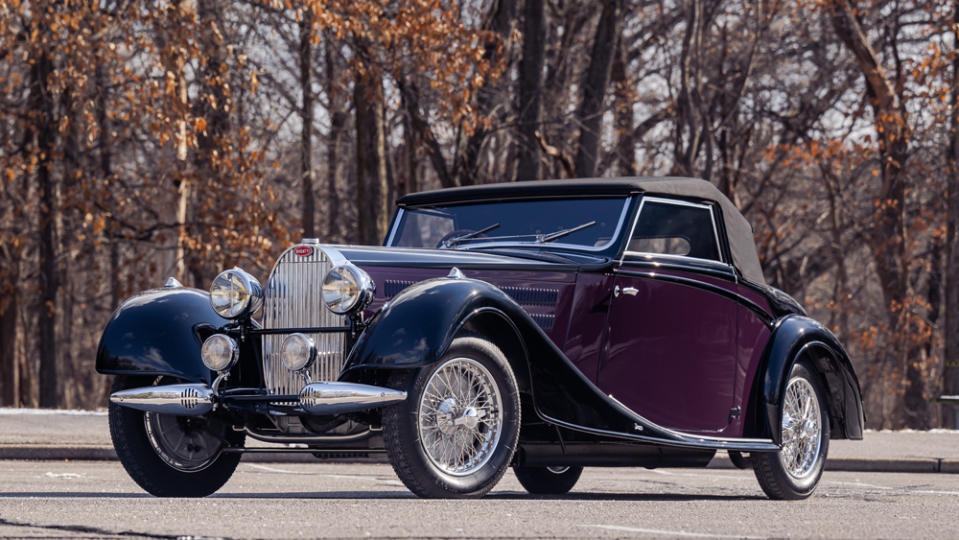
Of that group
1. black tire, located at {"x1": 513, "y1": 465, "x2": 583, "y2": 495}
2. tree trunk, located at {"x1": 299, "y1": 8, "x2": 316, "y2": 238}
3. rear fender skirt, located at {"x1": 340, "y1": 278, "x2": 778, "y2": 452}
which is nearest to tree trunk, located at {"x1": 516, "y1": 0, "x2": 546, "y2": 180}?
tree trunk, located at {"x1": 299, "y1": 8, "x2": 316, "y2": 238}

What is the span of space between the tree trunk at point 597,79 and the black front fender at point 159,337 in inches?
509

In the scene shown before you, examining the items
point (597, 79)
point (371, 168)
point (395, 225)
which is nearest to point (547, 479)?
point (395, 225)

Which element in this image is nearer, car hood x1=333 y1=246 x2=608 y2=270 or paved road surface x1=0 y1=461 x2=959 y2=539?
paved road surface x1=0 y1=461 x2=959 y2=539

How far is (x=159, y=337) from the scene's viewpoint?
7594mm

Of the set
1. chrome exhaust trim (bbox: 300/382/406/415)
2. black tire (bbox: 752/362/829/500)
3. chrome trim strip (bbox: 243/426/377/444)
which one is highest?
chrome exhaust trim (bbox: 300/382/406/415)

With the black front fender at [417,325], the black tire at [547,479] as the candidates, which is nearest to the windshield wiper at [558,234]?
the black front fender at [417,325]

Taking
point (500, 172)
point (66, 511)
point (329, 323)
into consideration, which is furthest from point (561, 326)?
point (500, 172)

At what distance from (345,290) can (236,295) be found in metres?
0.70

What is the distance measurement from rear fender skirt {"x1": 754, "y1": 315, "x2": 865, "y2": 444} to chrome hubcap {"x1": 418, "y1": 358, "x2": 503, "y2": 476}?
2417 mm

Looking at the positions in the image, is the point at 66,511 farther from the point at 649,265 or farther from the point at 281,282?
the point at 649,265

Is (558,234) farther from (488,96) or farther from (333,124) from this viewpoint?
(333,124)

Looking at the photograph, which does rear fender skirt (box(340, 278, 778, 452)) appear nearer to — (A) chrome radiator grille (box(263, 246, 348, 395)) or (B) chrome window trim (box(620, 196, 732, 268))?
(A) chrome radiator grille (box(263, 246, 348, 395))

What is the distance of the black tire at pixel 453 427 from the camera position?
6.57 meters

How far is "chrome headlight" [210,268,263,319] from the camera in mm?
7254
